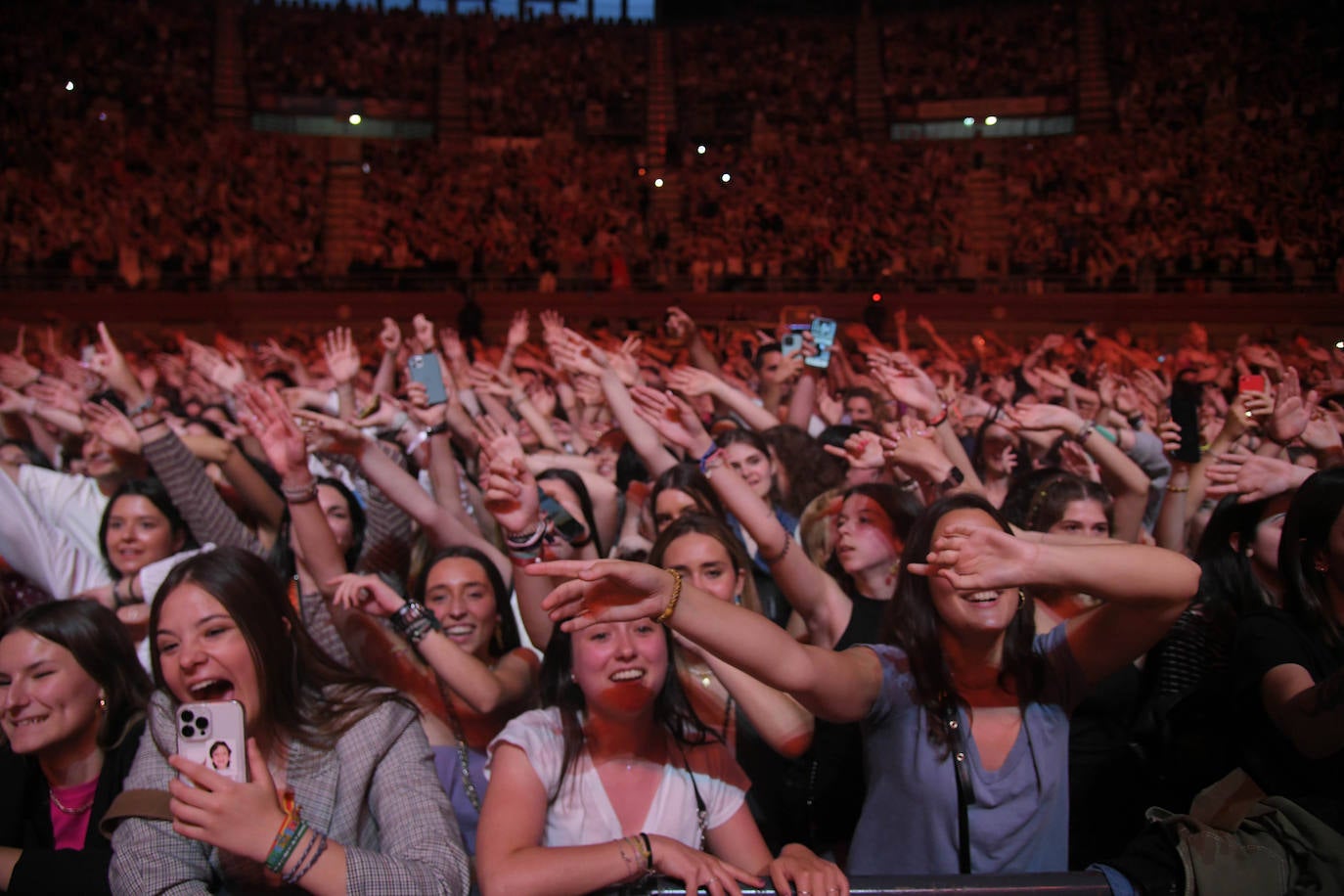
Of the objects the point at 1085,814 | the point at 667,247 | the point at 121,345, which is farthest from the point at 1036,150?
the point at 1085,814

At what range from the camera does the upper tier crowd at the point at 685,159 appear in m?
14.7

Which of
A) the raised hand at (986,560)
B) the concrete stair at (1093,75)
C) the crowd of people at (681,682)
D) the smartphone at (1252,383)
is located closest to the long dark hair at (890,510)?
the crowd of people at (681,682)

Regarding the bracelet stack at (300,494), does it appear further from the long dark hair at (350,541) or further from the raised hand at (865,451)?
the raised hand at (865,451)

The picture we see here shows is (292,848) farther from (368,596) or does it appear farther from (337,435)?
(337,435)

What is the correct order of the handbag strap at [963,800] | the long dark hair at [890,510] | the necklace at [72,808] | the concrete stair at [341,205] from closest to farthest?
the handbag strap at [963,800] < the necklace at [72,808] < the long dark hair at [890,510] < the concrete stair at [341,205]

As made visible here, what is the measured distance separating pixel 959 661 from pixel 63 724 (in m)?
1.81

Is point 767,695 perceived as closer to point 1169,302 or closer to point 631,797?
point 631,797

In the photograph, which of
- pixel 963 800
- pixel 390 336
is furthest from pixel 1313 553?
pixel 390 336

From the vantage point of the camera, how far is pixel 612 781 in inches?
80.5

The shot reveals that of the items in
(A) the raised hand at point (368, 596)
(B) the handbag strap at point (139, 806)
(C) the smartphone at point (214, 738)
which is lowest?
(B) the handbag strap at point (139, 806)

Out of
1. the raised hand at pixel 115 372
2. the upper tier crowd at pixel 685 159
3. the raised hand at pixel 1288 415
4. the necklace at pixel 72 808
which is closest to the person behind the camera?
the necklace at pixel 72 808

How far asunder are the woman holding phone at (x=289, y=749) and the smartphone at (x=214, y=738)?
0.40ft

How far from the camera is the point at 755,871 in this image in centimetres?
199

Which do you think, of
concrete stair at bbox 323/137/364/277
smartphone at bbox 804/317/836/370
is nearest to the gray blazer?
smartphone at bbox 804/317/836/370
